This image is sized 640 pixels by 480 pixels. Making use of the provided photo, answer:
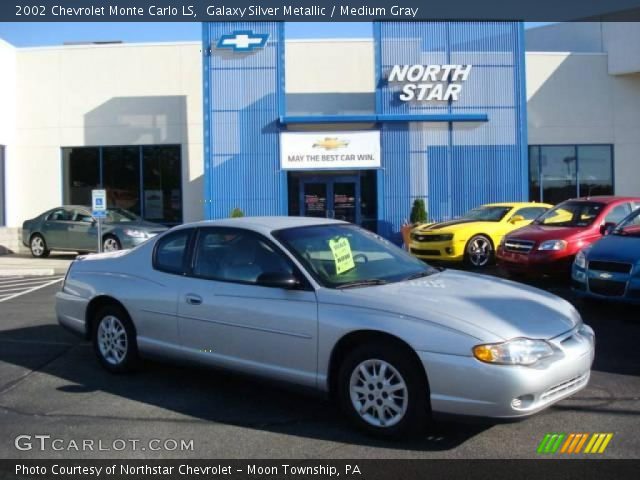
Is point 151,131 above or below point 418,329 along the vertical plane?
above

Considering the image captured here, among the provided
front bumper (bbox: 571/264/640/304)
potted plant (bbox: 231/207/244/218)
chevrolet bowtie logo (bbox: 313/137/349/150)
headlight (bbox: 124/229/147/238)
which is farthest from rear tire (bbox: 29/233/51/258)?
front bumper (bbox: 571/264/640/304)

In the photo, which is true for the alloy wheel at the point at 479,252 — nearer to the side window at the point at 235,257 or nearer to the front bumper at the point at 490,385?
the side window at the point at 235,257

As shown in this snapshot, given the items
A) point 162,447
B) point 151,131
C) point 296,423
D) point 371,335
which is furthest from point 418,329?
point 151,131

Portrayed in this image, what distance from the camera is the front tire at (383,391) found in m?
4.46

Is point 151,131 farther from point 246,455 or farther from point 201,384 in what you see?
point 246,455

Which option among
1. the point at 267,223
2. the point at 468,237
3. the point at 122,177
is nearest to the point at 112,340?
the point at 267,223

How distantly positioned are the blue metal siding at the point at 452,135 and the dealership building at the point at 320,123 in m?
0.04

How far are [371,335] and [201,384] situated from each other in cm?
210

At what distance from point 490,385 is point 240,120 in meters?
17.7

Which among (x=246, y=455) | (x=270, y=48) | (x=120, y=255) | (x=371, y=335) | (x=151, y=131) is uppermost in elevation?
(x=270, y=48)

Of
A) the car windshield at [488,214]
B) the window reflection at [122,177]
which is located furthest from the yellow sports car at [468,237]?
the window reflection at [122,177]

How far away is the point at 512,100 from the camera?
21156mm

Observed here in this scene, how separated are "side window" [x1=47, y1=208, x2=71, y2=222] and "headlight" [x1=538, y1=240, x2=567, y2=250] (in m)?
13.0

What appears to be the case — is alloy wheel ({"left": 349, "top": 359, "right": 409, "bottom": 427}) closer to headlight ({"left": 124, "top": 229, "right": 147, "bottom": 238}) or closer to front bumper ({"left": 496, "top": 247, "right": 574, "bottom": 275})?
front bumper ({"left": 496, "top": 247, "right": 574, "bottom": 275})
